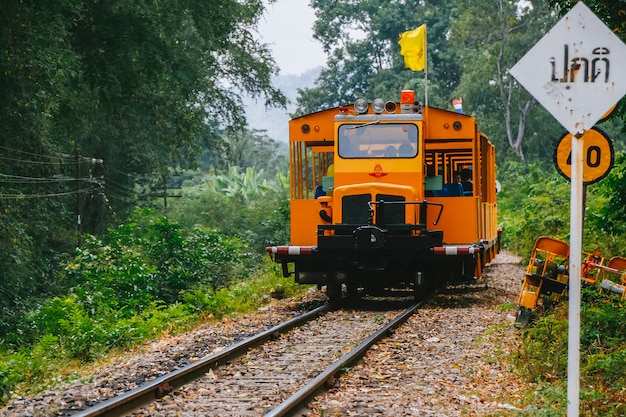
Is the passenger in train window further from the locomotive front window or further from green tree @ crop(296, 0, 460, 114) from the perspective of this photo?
green tree @ crop(296, 0, 460, 114)

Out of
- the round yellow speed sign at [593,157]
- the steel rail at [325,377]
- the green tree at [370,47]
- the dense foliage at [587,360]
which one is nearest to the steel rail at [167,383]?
the steel rail at [325,377]

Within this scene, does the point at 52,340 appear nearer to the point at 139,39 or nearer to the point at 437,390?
the point at 437,390

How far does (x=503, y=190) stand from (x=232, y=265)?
2327cm

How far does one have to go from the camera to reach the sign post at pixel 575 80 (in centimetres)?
586

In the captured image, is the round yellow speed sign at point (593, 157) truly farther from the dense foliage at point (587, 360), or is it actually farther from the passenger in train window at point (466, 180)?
the passenger in train window at point (466, 180)

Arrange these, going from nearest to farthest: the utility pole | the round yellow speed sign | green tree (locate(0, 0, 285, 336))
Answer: the round yellow speed sign
green tree (locate(0, 0, 285, 336))
the utility pole

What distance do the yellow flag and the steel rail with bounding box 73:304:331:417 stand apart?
12835 millimetres

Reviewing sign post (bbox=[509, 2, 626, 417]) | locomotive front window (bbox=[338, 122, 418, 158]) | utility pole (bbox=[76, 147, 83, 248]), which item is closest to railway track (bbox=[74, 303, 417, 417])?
sign post (bbox=[509, 2, 626, 417])

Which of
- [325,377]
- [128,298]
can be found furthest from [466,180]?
[325,377]

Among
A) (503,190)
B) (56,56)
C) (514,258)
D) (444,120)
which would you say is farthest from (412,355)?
(503,190)

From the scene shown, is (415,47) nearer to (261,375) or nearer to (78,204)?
(78,204)

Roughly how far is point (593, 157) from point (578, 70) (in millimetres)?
3783

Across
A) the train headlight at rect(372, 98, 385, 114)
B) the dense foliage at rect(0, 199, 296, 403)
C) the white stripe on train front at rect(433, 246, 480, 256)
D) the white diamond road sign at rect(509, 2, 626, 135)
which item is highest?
the train headlight at rect(372, 98, 385, 114)

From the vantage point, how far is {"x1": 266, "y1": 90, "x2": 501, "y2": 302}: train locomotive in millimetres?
14578
